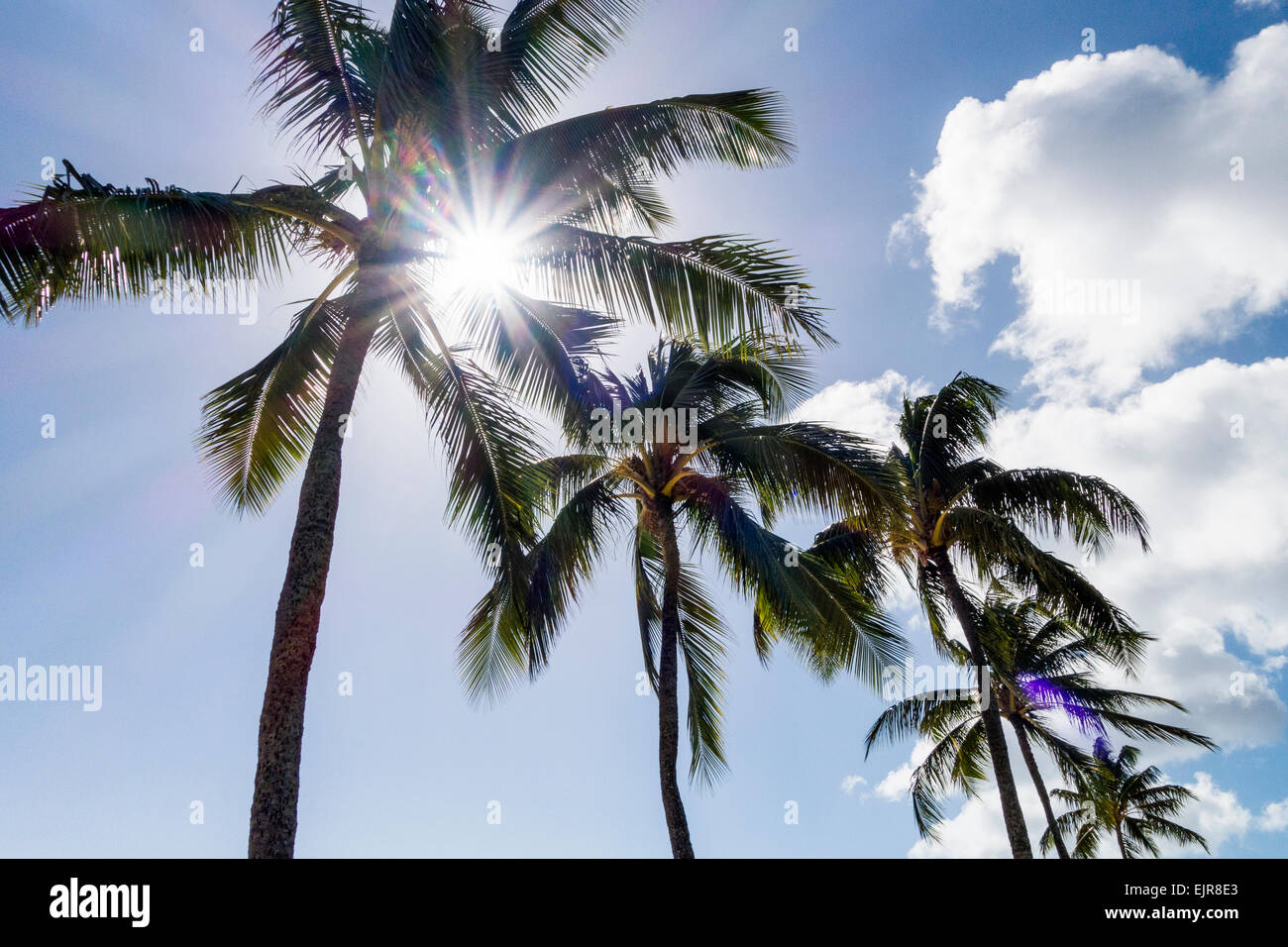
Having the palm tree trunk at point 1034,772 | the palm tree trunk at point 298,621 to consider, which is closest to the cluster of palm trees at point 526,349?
the palm tree trunk at point 298,621

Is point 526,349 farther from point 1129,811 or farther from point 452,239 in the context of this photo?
point 1129,811

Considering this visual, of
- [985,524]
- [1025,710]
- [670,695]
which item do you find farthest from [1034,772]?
[670,695]

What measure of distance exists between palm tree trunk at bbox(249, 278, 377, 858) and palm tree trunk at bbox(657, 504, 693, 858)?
6.19 metres

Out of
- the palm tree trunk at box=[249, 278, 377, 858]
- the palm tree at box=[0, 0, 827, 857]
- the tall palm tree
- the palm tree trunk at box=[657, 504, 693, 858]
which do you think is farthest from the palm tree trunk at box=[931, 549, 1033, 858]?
the palm tree trunk at box=[249, 278, 377, 858]

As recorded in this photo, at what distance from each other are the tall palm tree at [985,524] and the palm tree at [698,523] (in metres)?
2.48

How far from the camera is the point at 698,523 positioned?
12.7m

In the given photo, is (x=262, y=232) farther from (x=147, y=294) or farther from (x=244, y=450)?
(x=244, y=450)

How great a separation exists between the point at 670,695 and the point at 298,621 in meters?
6.47

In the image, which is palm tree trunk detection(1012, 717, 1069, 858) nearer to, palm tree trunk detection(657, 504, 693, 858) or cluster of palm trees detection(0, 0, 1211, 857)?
cluster of palm trees detection(0, 0, 1211, 857)

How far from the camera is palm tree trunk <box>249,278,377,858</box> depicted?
17.0 ft

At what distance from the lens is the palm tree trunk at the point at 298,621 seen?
519 cm

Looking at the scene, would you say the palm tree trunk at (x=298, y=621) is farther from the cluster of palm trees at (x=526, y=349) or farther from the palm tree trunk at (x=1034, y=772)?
the palm tree trunk at (x=1034, y=772)
